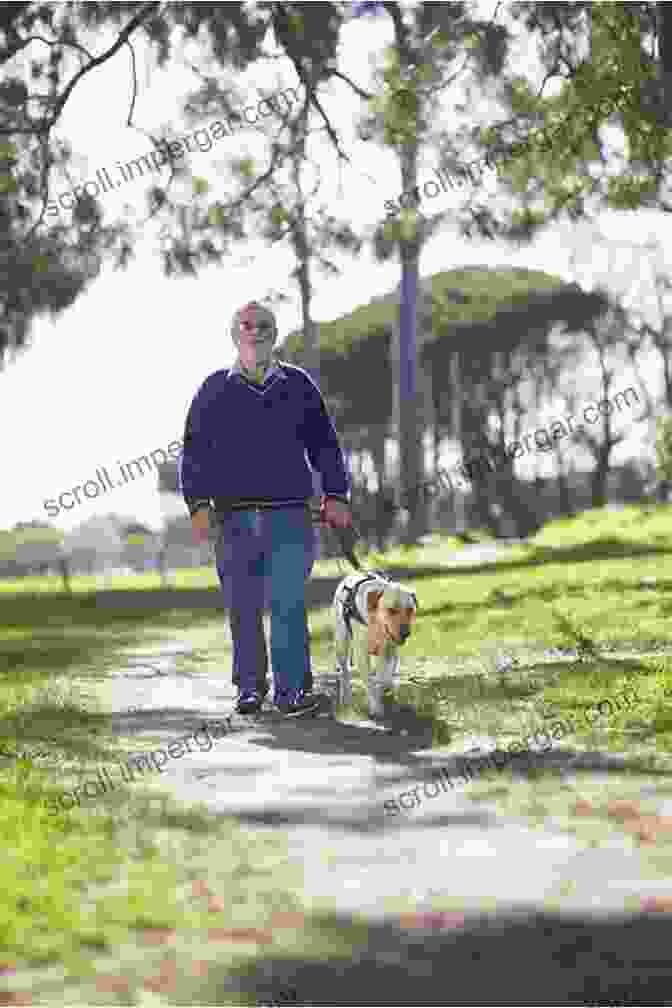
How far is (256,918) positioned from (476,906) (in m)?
0.49

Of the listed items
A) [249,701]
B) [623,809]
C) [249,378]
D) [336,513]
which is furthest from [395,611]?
[623,809]

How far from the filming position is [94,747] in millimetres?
7301

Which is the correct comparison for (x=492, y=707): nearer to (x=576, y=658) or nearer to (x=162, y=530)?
(x=576, y=658)

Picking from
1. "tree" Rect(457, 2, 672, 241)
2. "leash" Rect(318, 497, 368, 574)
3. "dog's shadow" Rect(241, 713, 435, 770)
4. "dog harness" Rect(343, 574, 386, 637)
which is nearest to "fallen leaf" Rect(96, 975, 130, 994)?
"dog's shadow" Rect(241, 713, 435, 770)

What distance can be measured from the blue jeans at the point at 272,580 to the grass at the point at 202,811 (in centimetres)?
68

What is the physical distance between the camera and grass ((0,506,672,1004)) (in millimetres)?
3607

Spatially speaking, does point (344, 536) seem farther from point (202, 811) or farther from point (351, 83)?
point (351, 83)

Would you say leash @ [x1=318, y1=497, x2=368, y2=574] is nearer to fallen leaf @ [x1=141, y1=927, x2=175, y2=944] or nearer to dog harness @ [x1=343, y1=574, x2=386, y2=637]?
dog harness @ [x1=343, y1=574, x2=386, y2=637]

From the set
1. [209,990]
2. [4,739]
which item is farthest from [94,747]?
[209,990]

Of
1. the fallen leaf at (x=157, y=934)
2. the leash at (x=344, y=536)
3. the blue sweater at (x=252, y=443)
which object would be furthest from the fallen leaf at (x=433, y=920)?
the blue sweater at (x=252, y=443)

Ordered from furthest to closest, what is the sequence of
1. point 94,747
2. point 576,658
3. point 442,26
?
1. point 442,26
2. point 576,658
3. point 94,747

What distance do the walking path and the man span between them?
2.67 feet

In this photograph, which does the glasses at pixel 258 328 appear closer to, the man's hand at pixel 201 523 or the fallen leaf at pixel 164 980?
the man's hand at pixel 201 523

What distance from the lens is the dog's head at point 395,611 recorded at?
24.0ft
